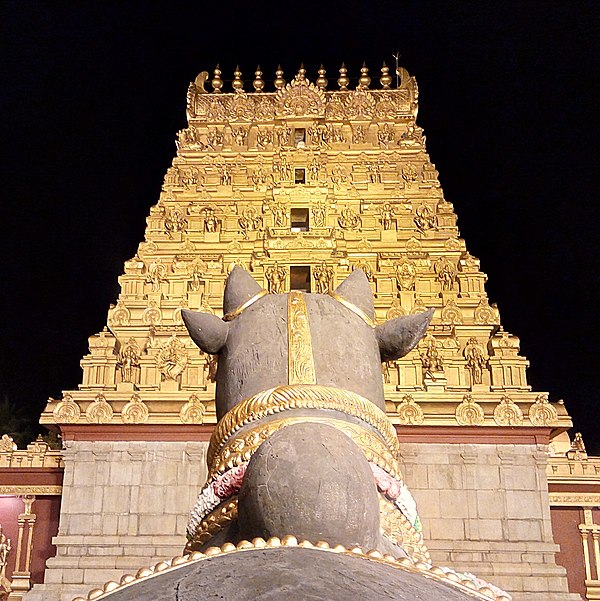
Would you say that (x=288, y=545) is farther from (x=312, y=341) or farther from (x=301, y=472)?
(x=312, y=341)

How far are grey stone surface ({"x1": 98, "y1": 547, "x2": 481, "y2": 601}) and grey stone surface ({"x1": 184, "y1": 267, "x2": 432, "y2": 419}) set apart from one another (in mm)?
1652

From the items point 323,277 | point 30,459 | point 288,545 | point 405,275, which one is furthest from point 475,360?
point 288,545

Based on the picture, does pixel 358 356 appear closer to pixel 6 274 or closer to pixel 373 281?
pixel 373 281

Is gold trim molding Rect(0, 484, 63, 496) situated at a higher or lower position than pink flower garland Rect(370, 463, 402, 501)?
higher

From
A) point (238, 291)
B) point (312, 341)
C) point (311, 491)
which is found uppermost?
point (238, 291)

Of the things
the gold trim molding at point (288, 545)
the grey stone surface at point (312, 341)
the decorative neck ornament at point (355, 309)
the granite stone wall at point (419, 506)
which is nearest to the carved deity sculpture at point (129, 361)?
the granite stone wall at point (419, 506)

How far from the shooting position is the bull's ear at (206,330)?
3871mm

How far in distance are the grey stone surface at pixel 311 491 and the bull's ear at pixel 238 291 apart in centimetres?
136

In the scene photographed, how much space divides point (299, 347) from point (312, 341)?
76 millimetres

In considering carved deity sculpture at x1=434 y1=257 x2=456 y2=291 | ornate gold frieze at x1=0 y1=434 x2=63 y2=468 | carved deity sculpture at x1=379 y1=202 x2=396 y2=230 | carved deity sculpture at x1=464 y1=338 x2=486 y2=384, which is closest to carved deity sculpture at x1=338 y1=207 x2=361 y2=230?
carved deity sculpture at x1=379 y1=202 x2=396 y2=230

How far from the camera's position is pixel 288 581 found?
1688 mm

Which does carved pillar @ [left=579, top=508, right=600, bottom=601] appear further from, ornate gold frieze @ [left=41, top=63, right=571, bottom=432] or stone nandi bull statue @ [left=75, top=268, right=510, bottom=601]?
stone nandi bull statue @ [left=75, top=268, right=510, bottom=601]

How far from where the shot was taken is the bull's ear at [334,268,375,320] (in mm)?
4008

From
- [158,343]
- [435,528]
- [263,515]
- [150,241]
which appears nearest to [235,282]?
[263,515]
